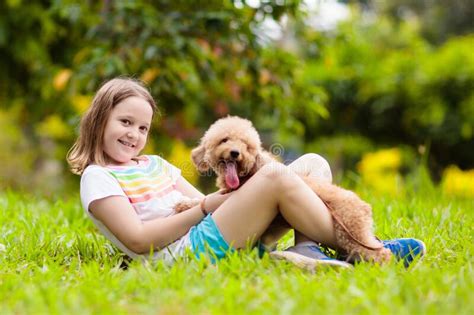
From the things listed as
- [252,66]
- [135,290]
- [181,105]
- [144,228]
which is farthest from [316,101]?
[135,290]

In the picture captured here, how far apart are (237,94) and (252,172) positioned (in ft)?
12.1

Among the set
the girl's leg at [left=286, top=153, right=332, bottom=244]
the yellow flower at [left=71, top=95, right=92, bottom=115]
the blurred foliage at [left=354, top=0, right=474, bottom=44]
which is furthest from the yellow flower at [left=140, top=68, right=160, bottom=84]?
the blurred foliage at [left=354, top=0, right=474, bottom=44]

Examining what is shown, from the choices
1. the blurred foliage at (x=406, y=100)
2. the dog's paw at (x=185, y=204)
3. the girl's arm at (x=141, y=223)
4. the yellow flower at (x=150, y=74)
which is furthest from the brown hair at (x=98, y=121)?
the blurred foliage at (x=406, y=100)

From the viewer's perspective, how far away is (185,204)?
2990 millimetres

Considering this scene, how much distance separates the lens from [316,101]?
5.95m

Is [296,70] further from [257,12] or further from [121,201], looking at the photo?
[121,201]

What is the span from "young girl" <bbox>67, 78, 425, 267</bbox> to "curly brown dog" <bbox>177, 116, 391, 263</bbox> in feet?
0.20

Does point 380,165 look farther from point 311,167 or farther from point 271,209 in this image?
point 271,209

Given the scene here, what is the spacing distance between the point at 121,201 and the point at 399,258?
1.32 metres

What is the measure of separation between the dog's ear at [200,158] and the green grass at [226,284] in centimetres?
42

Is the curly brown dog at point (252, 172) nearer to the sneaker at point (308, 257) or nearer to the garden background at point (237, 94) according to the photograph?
the sneaker at point (308, 257)

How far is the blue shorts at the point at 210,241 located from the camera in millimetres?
2750

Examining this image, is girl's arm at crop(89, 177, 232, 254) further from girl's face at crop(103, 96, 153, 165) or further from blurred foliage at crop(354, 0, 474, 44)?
blurred foliage at crop(354, 0, 474, 44)

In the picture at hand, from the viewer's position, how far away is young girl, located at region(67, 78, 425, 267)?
2.65 m
